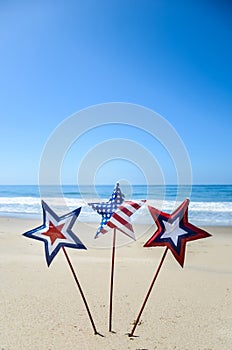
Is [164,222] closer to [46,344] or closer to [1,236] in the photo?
[46,344]

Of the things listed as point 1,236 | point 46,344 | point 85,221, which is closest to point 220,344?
point 46,344

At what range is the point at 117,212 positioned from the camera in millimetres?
3613

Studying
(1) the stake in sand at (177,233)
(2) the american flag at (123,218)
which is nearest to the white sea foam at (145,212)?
(2) the american flag at (123,218)

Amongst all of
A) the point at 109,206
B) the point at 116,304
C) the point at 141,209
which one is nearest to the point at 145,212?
the point at 141,209

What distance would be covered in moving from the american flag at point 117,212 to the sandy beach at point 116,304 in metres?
1.12

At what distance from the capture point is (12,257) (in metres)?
7.10

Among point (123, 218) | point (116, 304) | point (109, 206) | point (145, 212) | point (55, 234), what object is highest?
point (109, 206)

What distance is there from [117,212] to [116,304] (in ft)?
5.09

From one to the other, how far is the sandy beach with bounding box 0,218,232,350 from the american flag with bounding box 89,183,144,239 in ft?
3.68

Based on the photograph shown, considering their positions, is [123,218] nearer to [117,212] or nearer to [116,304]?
[117,212]

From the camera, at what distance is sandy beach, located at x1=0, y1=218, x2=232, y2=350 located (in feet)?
11.4

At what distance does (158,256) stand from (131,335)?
14.3 ft

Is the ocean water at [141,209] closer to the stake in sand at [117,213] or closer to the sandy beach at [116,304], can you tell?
the stake in sand at [117,213]

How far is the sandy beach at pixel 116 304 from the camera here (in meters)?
3.48
